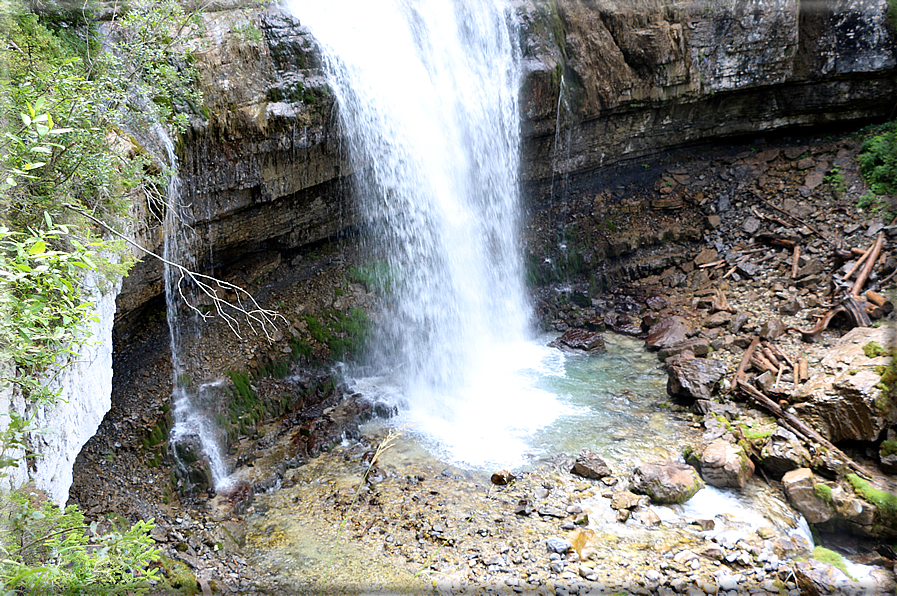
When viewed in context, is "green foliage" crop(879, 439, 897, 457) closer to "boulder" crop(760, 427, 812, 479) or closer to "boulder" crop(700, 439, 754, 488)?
"boulder" crop(760, 427, 812, 479)

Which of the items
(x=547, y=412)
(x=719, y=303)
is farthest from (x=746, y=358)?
(x=547, y=412)

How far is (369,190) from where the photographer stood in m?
8.95

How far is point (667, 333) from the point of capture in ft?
31.6

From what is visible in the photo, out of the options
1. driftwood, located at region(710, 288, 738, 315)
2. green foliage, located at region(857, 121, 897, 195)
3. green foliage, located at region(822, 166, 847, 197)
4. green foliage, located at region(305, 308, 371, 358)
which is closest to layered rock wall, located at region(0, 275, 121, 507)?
green foliage, located at region(305, 308, 371, 358)

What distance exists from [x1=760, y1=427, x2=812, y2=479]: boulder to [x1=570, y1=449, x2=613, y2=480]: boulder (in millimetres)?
1843

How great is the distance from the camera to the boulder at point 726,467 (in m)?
5.86

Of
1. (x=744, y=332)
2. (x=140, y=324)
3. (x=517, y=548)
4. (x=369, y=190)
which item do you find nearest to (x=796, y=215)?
(x=744, y=332)

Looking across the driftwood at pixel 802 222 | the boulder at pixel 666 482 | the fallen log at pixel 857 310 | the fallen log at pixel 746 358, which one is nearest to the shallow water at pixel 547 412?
the boulder at pixel 666 482

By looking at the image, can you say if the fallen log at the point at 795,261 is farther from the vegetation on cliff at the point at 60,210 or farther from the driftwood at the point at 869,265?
the vegetation on cliff at the point at 60,210

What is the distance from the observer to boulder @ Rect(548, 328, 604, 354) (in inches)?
392

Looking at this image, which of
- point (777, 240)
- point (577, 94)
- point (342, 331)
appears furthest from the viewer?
point (777, 240)

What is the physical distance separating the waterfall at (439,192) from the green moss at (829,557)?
3549mm

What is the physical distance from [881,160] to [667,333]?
6.57 m

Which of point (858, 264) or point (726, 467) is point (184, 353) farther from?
point (858, 264)
